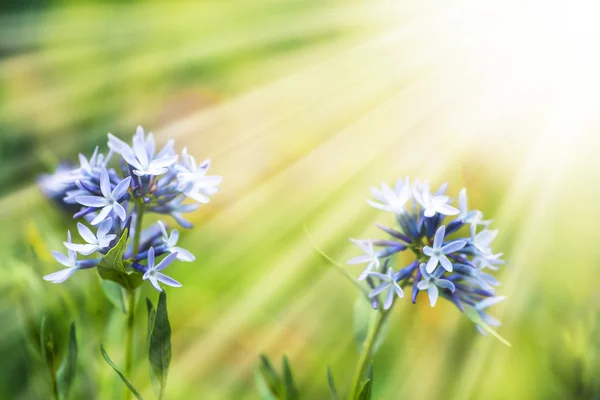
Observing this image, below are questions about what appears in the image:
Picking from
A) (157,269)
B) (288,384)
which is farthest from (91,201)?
(288,384)

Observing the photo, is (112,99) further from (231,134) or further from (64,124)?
(231,134)

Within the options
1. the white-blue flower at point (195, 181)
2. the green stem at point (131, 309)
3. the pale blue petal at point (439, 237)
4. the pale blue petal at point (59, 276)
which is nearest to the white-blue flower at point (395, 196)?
the pale blue petal at point (439, 237)

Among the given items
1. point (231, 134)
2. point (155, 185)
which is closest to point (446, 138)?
point (231, 134)

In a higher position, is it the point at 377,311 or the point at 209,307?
the point at 377,311

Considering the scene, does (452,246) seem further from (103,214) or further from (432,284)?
(103,214)

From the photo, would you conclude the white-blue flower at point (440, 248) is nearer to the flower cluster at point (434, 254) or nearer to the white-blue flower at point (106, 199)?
the flower cluster at point (434, 254)

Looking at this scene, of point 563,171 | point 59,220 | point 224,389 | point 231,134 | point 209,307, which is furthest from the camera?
point 231,134

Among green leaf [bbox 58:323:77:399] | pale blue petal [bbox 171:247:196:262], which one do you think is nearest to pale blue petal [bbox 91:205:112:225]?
pale blue petal [bbox 171:247:196:262]

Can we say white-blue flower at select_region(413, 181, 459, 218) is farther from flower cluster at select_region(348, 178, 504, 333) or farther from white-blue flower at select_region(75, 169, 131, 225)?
white-blue flower at select_region(75, 169, 131, 225)
